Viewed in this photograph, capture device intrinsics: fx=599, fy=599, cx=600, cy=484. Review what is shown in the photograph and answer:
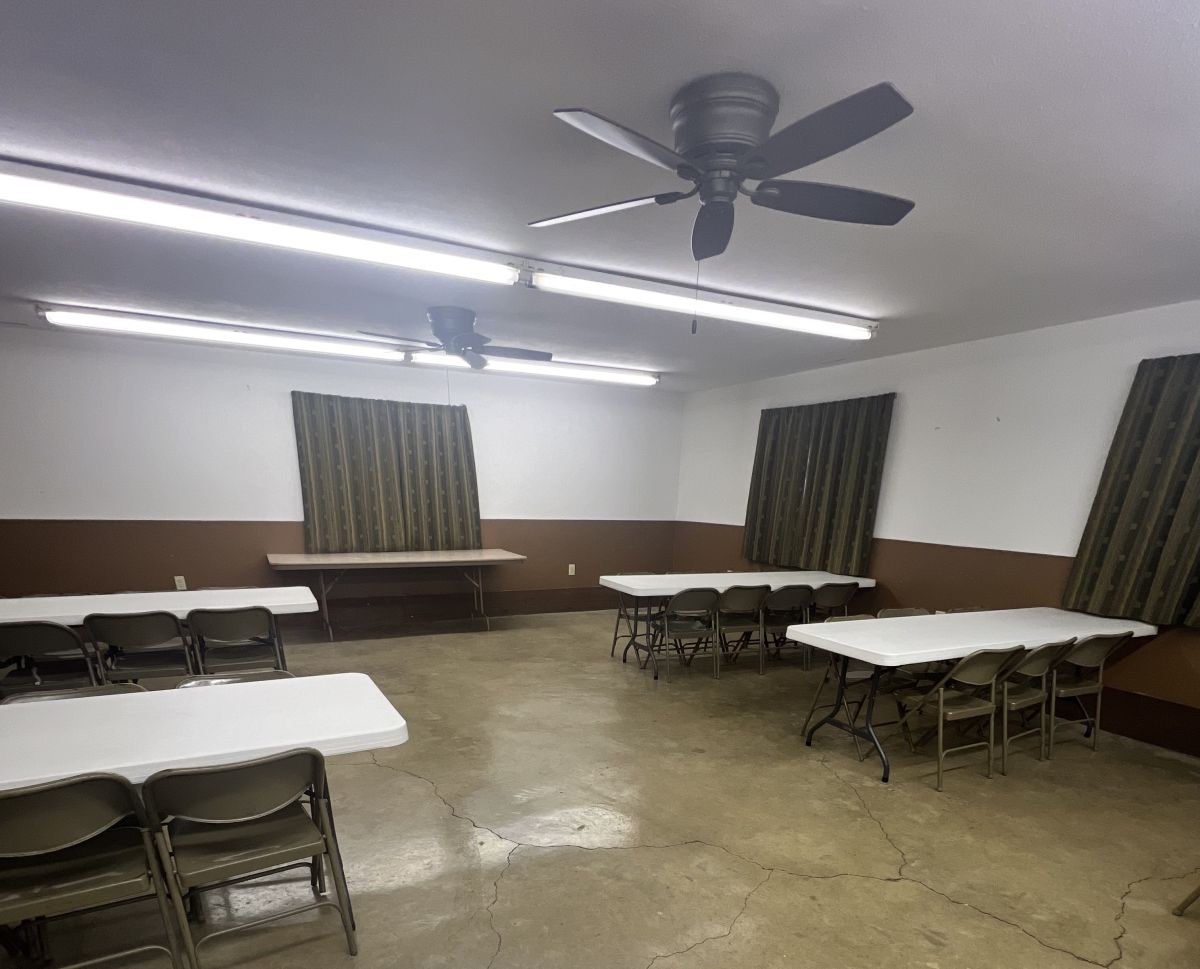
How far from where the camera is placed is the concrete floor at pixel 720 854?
2061 mm

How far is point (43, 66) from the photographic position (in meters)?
1.79

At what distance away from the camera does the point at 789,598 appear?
505 centimetres

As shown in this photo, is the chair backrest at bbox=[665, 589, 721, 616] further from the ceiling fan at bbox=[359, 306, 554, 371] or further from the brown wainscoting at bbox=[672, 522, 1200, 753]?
the ceiling fan at bbox=[359, 306, 554, 371]

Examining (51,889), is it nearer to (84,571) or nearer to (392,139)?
(392,139)

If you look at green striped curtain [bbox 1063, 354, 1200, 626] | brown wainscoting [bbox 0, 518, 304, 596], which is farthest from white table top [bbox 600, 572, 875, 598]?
brown wainscoting [bbox 0, 518, 304, 596]

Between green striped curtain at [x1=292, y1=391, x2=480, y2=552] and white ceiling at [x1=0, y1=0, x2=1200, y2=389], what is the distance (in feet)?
8.42

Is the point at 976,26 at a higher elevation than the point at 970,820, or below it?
higher

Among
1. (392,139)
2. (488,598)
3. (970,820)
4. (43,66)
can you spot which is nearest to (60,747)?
(43,66)

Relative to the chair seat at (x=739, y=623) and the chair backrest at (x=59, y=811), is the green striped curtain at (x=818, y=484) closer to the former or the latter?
the chair seat at (x=739, y=623)

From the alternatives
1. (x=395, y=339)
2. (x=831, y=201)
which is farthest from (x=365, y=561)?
(x=831, y=201)

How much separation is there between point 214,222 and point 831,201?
2523mm

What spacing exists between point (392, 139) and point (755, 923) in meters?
3.10

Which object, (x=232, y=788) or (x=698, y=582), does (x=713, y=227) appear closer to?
(x=232, y=788)

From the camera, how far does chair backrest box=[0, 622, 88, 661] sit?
316 centimetres
